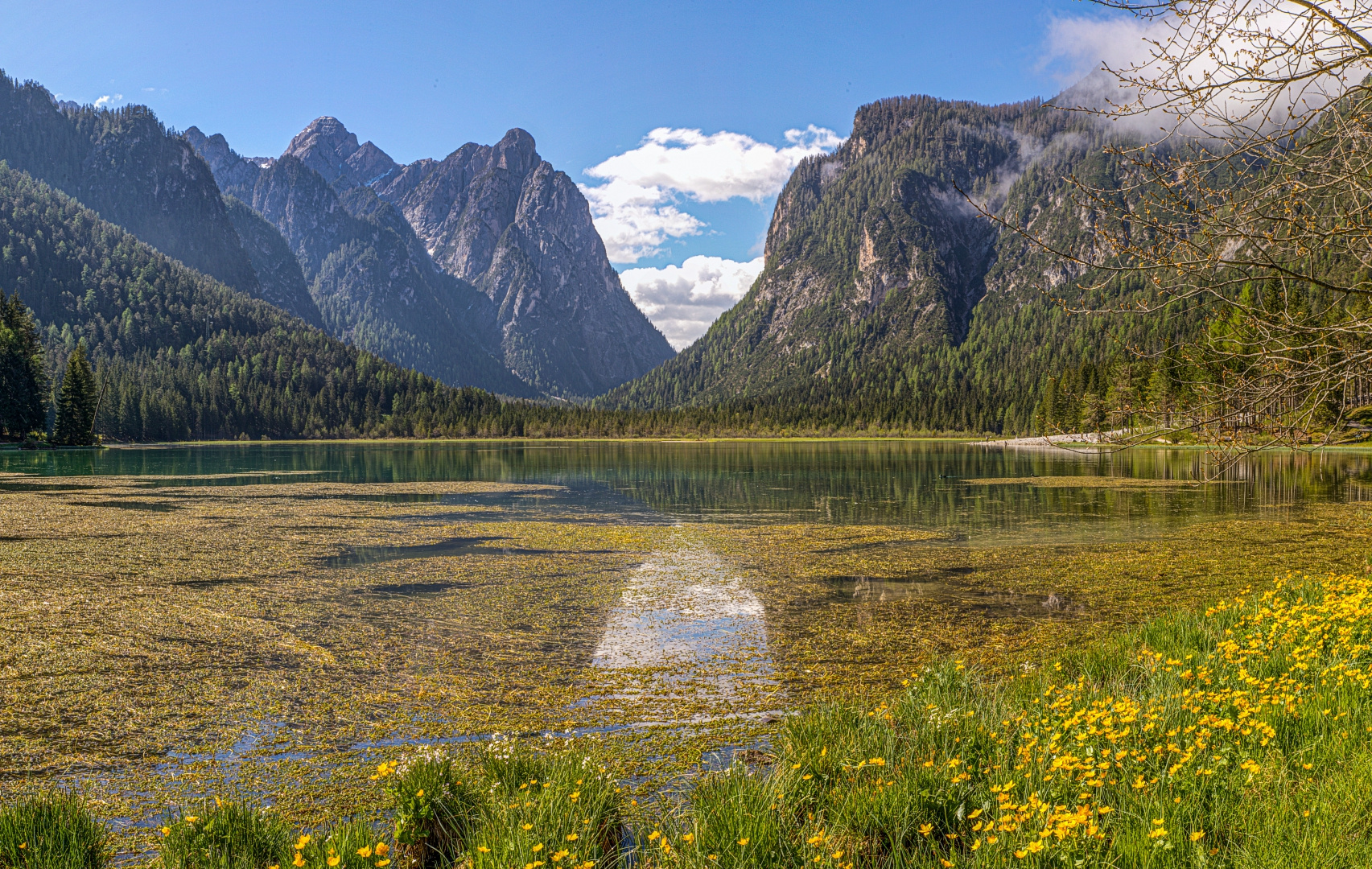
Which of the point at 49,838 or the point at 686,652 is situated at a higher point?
the point at 49,838

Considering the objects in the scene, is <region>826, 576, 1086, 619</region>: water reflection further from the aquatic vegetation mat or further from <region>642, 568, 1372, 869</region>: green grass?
<region>642, 568, 1372, 869</region>: green grass

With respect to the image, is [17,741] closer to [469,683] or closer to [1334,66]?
[469,683]

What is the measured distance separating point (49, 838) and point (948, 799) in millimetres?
6852

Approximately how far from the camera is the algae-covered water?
9438 mm

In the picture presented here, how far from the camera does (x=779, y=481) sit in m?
53.4

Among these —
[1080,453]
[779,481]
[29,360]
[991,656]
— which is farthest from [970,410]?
[991,656]

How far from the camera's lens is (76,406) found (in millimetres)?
97250

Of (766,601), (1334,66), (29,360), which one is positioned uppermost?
(29,360)

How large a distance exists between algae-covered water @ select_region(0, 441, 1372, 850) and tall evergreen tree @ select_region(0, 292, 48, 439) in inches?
2594

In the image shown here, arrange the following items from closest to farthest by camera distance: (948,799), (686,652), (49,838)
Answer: (49,838) < (948,799) < (686,652)

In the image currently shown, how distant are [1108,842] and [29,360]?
119248 millimetres

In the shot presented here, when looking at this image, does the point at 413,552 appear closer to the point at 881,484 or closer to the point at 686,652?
the point at 686,652

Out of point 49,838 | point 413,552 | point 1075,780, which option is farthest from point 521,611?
point 1075,780

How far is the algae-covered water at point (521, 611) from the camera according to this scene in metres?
9.44
